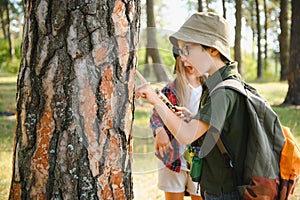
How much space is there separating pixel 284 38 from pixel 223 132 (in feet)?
57.7

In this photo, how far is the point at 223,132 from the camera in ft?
7.93

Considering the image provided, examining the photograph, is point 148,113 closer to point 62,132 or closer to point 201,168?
point 201,168

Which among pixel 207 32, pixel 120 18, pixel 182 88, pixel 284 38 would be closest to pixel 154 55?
pixel 207 32

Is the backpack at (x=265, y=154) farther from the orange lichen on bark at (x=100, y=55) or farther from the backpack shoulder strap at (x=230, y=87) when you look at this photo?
the orange lichen on bark at (x=100, y=55)

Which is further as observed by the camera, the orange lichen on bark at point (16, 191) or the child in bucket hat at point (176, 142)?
the child in bucket hat at point (176, 142)

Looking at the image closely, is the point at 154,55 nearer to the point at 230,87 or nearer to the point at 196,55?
the point at 196,55

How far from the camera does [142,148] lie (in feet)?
8.94

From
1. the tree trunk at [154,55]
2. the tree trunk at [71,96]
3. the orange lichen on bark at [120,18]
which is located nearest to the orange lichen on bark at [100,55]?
the tree trunk at [71,96]

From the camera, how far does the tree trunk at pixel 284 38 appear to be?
59.5ft

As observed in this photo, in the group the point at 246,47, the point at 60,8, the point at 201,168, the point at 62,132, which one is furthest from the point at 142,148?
the point at 246,47

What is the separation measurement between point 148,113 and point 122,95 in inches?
39.7

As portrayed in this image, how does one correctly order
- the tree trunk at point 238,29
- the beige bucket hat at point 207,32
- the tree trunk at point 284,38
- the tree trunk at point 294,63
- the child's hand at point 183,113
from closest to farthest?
the beige bucket hat at point 207,32
the child's hand at point 183,113
the tree trunk at point 294,63
the tree trunk at point 238,29
the tree trunk at point 284,38

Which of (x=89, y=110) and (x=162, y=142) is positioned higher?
(x=89, y=110)

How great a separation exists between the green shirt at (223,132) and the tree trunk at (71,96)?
1.51 feet
